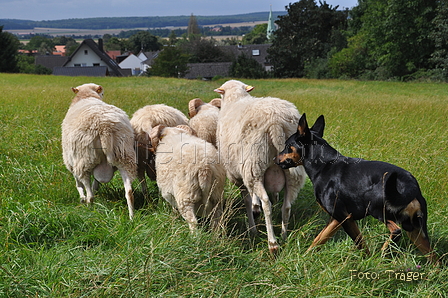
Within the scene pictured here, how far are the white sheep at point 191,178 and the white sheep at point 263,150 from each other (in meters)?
0.28

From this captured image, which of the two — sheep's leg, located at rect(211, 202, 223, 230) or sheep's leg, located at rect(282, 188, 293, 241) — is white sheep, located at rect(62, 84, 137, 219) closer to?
sheep's leg, located at rect(211, 202, 223, 230)

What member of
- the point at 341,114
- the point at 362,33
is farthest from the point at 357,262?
the point at 362,33

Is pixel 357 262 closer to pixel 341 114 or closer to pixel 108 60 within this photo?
pixel 341 114

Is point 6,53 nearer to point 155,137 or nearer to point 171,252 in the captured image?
point 155,137

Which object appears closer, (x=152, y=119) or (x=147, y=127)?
(x=147, y=127)

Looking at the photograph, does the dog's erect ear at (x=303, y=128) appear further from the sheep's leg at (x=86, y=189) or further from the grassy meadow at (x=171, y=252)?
the sheep's leg at (x=86, y=189)

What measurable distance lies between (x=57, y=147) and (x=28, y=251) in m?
3.87

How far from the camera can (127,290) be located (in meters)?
2.97

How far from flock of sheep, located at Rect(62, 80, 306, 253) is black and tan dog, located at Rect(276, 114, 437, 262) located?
0.34m

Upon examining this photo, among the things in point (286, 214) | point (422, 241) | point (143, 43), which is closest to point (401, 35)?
point (286, 214)

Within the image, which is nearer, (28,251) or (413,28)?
(28,251)

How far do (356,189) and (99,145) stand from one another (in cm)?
304

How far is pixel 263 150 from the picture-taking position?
172 inches

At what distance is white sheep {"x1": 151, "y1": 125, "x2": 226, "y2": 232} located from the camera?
4.34 meters
